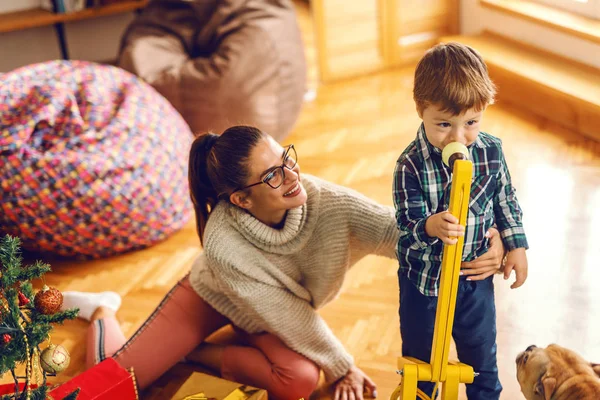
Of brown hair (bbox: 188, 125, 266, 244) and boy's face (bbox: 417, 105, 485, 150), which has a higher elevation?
boy's face (bbox: 417, 105, 485, 150)

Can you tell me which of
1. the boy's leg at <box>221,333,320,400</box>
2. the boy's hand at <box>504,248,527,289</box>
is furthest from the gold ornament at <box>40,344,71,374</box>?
the boy's hand at <box>504,248,527,289</box>

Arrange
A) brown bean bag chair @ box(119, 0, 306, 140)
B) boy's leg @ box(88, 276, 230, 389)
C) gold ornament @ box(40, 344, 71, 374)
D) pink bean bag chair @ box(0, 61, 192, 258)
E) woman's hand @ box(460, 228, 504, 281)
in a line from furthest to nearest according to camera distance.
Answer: brown bean bag chair @ box(119, 0, 306, 140) → pink bean bag chair @ box(0, 61, 192, 258) → boy's leg @ box(88, 276, 230, 389) → woman's hand @ box(460, 228, 504, 281) → gold ornament @ box(40, 344, 71, 374)

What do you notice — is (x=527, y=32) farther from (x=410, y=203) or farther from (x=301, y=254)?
(x=410, y=203)

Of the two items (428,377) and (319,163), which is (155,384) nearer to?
(428,377)

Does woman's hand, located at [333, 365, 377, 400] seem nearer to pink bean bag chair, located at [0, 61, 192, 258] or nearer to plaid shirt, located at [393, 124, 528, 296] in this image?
plaid shirt, located at [393, 124, 528, 296]

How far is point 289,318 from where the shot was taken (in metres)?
1.72

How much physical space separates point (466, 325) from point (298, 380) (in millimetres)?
495

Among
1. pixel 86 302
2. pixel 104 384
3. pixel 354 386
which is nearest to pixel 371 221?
pixel 354 386

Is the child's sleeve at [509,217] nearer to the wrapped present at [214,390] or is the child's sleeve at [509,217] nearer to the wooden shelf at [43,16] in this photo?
the wrapped present at [214,390]

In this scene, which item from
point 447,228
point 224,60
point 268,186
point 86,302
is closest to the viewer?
point 447,228

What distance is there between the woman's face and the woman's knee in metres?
0.41

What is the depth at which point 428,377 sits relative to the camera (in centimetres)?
130

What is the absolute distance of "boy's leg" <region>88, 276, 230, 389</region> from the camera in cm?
185

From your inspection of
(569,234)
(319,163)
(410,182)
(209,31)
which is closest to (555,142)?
(569,234)
